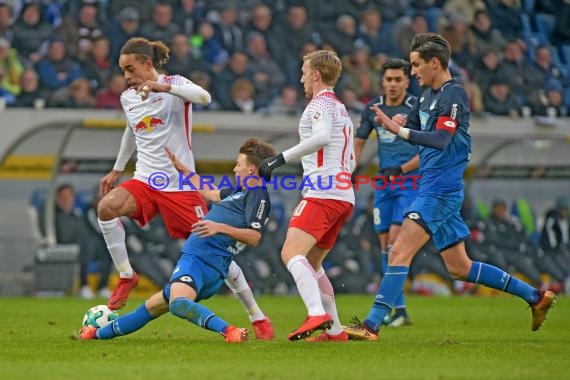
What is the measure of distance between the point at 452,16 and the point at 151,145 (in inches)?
541

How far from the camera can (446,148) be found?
30.7 ft

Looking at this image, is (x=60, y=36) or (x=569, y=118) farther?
(x=569, y=118)

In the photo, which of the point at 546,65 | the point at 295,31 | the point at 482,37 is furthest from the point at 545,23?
the point at 295,31

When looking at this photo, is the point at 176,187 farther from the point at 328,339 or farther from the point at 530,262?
the point at 530,262

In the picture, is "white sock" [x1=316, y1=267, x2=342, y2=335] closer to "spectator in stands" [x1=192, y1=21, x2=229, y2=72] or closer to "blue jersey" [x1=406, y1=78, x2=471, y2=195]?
"blue jersey" [x1=406, y1=78, x2=471, y2=195]

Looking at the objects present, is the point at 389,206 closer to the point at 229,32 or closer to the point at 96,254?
the point at 96,254

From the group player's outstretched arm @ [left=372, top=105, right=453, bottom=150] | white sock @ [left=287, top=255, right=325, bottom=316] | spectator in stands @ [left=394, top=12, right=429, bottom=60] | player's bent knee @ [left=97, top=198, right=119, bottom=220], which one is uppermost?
spectator in stands @ [left=394, top=12, right=429, bottom=60]

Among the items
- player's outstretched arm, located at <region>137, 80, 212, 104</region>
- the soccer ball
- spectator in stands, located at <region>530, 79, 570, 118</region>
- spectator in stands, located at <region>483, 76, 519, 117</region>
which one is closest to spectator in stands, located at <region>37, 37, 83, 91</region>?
spectator in stands, located at <region>483, 76, 519, 117</region>

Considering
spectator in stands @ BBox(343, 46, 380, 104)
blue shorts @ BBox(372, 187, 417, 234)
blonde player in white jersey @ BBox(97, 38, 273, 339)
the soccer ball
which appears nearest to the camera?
the soccer ball


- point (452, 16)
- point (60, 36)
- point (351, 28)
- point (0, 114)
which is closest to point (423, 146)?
point (0, 114)

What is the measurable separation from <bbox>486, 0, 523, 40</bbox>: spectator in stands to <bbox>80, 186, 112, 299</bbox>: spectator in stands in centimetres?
938

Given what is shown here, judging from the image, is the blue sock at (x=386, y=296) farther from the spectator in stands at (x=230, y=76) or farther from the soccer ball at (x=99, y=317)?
the spectator in stands at (x=230, y=76)

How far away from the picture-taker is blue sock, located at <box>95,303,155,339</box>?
8.49m

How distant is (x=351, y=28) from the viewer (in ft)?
70.6
